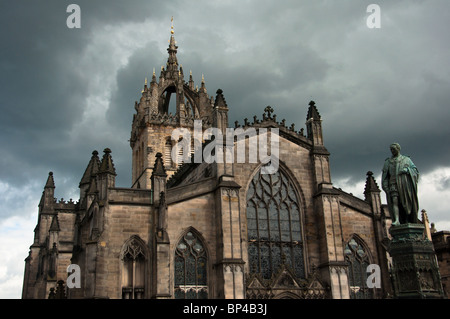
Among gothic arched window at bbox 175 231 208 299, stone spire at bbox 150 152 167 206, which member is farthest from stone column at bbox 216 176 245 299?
stone spire at bbox 150 152 167 206

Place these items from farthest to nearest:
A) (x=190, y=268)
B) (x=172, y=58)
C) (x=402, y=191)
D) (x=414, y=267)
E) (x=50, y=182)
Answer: (x=172, y=58) < (x=50, y=182) < (x=190, y=268) < (x=402, y=191) < (x=414, y=267)

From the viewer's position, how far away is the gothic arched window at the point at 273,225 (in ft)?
89.5

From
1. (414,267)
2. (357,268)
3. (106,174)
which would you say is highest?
(106,174)

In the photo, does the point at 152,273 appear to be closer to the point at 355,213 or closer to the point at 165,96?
the point at 355,213

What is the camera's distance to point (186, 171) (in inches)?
1350

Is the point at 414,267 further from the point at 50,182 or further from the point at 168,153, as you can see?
the point at 50,182

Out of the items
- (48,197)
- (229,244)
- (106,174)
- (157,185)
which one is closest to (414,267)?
(229,244)

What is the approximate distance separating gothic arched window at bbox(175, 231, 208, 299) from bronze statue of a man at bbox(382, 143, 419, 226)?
1384 centimetres

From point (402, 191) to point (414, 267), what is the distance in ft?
7.13

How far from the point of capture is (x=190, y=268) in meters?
25.6

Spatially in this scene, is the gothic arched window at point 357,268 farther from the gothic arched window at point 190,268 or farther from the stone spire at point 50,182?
the stone spire at point 50,182

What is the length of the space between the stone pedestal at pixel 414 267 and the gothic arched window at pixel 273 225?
44.5 ft

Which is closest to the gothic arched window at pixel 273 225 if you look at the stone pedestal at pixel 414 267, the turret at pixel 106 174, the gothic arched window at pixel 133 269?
the gothic arched window at pixel 133 269

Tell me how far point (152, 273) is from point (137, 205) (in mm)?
3540
